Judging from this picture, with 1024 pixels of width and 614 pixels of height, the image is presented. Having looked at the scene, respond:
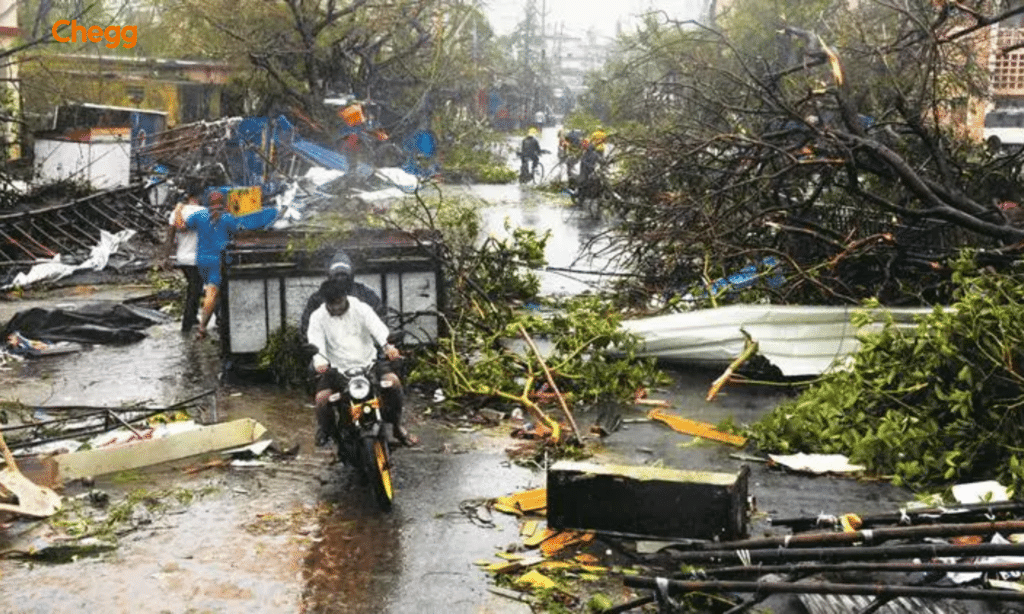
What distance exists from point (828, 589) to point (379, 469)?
341cm

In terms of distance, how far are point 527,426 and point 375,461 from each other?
8.26 feet

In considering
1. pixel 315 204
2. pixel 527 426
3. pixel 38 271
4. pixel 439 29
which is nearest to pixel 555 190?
pixel 439 29

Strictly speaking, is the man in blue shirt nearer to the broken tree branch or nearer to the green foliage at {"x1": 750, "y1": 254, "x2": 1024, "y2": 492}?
the broken tree branch

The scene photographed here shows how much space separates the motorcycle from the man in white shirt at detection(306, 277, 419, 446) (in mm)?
135

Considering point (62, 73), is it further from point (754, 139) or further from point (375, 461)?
point (375, 461)

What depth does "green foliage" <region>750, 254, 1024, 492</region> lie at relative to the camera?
819 centimetres

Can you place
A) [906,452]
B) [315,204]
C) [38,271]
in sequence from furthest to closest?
[315,204] → [38,271] → [906,452]

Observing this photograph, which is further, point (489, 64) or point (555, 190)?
point (489, 64)

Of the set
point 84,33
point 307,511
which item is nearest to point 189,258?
point 307,511

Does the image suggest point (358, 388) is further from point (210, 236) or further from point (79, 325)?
point (79, 325)

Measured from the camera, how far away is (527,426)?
10.2 metres

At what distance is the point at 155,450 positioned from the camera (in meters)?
9.01

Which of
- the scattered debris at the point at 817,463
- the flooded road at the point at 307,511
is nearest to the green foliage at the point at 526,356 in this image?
the flooded road at the point at 307,511

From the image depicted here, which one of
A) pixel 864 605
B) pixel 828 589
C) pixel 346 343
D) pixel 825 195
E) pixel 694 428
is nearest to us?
pixel 828 589
